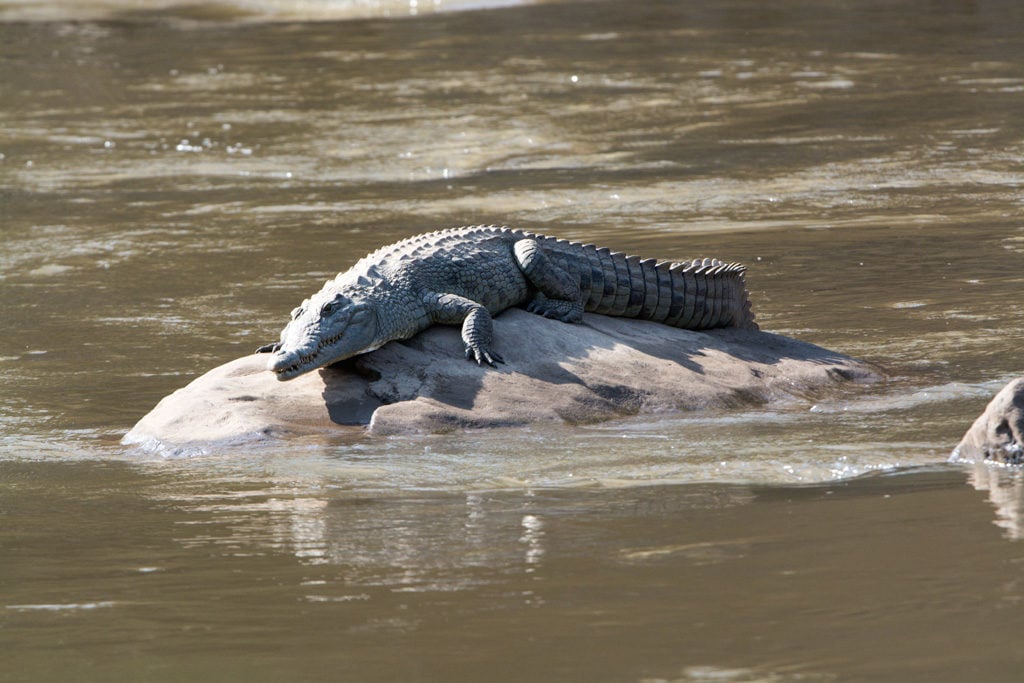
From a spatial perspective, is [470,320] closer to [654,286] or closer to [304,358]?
[304,358]

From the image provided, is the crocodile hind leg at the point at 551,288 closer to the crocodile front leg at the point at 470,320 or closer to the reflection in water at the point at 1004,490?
the crocodile front leg at the point at 470,320

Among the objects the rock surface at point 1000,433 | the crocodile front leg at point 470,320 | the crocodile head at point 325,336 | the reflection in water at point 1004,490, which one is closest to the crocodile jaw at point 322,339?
the crocodile head at point 325,336

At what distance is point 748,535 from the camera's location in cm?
438

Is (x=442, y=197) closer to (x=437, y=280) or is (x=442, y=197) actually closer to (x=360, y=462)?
(x=437, y=280)

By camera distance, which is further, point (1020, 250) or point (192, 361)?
point (1020, 250)

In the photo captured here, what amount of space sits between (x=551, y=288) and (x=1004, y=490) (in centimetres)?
307

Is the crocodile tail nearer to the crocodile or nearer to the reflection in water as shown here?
the crocodile

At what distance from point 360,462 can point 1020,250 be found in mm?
5900

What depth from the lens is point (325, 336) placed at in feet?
21.6

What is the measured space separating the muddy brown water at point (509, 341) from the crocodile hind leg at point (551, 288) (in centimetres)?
101

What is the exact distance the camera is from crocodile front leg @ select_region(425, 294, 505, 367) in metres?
6.79

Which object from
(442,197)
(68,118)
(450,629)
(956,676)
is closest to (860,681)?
(956,676)

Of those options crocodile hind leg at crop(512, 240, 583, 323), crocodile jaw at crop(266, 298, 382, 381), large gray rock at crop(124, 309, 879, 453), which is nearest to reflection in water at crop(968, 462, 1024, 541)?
large gray rock at crop(124, 309, 879, 453)

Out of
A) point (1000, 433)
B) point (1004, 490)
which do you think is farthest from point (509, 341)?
point (1004, 490)
